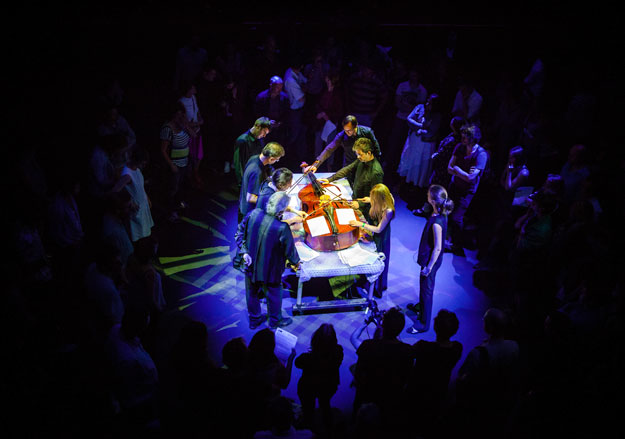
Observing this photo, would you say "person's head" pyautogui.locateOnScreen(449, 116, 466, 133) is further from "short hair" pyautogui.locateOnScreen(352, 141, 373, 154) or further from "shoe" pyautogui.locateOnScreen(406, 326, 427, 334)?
"shoe" pyautogui.locateOnScreen(406, 326, 427, 334)

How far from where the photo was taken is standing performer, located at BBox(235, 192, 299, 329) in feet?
13.3

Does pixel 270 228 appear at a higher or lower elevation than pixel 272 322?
higher

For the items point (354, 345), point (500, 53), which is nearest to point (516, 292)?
point (354, 345)

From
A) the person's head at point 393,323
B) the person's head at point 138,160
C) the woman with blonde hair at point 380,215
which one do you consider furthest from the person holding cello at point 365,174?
the person's head at point 138,160

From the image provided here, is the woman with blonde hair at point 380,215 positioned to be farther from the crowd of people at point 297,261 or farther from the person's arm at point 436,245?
the person's arm at point 436,245

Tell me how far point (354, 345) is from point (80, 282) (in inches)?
129

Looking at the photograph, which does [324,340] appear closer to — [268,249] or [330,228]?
[268,249]

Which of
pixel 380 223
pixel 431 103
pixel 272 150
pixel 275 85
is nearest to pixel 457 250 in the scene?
pixel 380 223

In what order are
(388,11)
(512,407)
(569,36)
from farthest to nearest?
(388,11), (569,36), (512,407)

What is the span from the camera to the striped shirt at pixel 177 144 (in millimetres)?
6090

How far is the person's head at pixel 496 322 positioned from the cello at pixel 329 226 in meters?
1.78

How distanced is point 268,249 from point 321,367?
1.34m

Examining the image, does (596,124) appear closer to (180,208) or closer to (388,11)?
(388,11)

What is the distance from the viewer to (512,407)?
3.57 meters
